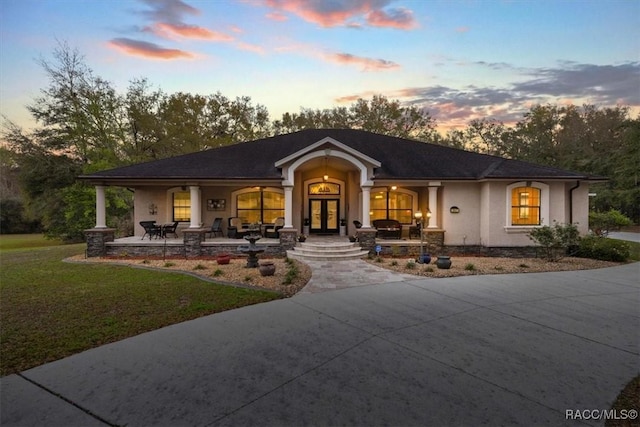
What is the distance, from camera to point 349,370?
379cm

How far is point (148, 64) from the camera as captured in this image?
1473 centimetres

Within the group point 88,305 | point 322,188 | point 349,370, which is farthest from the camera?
point 322,188

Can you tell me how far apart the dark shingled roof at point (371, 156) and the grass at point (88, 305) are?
16.3 feet

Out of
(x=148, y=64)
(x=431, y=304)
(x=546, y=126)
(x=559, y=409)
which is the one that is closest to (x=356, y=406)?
(x=559, y=409)

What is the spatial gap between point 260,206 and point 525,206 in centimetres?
1154

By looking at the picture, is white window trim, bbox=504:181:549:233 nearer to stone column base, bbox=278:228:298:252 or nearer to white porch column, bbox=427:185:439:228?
white porch column, bbox=427:185:439:228

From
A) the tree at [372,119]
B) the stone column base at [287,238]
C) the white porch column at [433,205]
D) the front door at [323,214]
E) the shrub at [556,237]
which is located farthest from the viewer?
the tree at [372,119]

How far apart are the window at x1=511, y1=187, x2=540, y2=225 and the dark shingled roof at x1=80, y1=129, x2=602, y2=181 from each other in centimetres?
79

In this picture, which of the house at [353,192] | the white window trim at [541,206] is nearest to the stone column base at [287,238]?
the house at [353,192]

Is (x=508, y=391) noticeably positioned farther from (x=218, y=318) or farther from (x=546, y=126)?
(x=546, y=126)

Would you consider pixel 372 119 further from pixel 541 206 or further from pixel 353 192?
pixel 541 206

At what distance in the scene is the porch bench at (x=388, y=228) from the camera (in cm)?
1414

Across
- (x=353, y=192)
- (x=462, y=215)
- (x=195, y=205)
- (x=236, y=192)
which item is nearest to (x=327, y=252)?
(x=353, y=192)

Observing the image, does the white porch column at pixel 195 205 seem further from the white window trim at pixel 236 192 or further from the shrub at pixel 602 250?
the shrub at pixel 602 250
